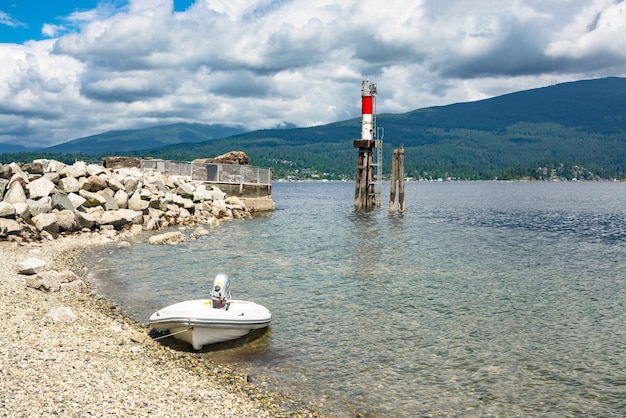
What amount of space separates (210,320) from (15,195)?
19215mm

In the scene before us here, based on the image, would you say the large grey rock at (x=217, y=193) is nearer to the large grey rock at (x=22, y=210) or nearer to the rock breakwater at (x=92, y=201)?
the rock breakwater at (x=92, y=201)

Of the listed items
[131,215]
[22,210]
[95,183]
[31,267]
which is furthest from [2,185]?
[31,267]

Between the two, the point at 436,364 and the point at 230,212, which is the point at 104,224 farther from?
the point at 436,364

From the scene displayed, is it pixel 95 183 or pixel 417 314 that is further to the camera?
pixel 95 183

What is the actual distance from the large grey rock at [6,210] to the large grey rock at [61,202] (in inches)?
129

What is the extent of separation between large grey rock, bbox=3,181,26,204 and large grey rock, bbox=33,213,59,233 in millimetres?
1311

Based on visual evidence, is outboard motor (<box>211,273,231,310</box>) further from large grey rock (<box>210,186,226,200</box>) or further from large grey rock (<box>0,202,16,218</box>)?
large grey rock (<box>210,186,226,200</box>)

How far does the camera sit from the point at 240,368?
10.8 metres

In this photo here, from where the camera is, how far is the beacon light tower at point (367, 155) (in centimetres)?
5219

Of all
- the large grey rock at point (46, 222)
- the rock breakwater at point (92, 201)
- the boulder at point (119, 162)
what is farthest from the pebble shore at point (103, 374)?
the boulder at point (119, 162)

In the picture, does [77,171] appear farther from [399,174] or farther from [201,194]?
[399,174]

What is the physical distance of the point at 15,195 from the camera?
25.8 meters

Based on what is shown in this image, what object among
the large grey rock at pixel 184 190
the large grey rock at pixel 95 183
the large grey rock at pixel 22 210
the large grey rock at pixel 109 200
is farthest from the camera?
the large grey rock at pixel 184 190

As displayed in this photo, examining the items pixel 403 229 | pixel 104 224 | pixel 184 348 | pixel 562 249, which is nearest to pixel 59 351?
pixel 184 348
